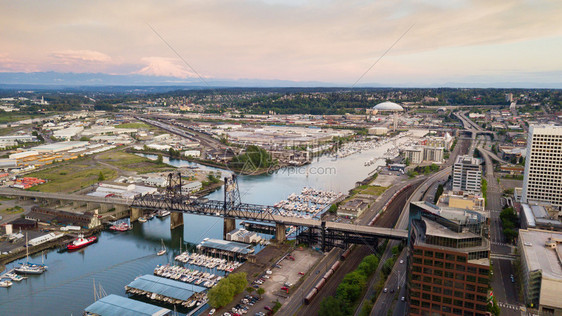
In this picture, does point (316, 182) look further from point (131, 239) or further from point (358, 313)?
point (358, 313)

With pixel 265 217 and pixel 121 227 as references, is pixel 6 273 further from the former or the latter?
pixel 265 217

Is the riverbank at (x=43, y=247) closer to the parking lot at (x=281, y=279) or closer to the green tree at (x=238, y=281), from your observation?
the green tree at (x=238, y=281)

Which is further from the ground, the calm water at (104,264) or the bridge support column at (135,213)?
the bridge support column at (135,213)

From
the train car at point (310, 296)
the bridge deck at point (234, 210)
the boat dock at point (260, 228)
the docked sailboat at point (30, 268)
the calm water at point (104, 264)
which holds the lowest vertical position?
the calm water at point (104, 264)

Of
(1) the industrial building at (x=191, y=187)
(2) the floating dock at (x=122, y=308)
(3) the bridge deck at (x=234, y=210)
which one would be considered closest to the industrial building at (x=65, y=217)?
(3) the bridge deck at (x=234, y=210)

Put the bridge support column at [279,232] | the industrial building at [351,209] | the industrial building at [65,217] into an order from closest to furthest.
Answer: the bridge support column at [279,232] → the industrial building at [65,217] → the industrial building at [351,209]

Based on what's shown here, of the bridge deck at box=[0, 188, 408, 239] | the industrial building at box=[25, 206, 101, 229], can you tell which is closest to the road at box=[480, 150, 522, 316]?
the bridge deck at box=[0, 188, 408, 239]

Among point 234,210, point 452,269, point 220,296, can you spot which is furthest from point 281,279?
point 452,269

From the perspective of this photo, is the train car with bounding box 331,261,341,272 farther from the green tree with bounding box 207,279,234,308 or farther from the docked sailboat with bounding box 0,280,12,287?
the docked sailboat with bounding box 0,280,12,287
